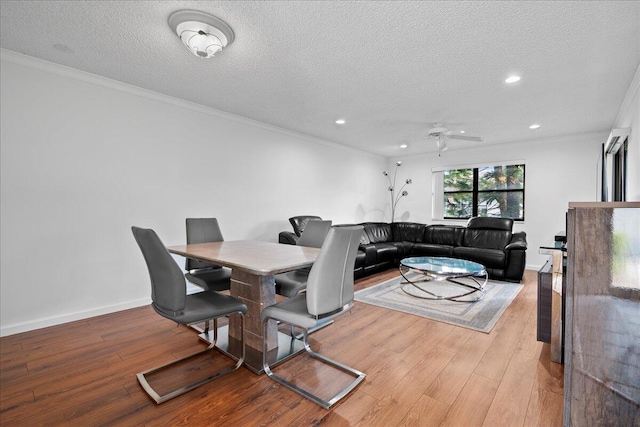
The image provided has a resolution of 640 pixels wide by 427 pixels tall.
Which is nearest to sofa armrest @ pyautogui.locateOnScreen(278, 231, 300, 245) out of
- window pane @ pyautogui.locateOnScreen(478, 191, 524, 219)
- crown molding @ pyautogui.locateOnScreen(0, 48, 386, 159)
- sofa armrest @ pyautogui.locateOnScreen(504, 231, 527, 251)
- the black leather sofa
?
the black leather sofa

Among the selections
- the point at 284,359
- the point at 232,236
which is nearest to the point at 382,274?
the point at 232,236

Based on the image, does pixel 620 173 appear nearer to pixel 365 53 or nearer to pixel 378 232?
pixel 365 53

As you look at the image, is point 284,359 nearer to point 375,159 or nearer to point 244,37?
point 244,37

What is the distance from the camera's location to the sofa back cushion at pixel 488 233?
16.9 ft

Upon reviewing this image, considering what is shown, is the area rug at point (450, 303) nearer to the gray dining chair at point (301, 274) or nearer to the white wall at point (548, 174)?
the gray dining chair at point (301, 274)

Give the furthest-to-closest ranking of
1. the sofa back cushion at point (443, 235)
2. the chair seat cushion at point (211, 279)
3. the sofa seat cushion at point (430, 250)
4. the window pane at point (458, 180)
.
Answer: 1. the window pane at point (458, 180)
2. the sofa back cushion at point (443, 235)
3. the sofa seat cushion at point (430, 250)
4. the chair seat cushion at point (211, 279)

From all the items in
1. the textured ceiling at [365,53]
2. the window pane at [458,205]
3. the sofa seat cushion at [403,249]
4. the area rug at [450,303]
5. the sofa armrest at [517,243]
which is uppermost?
the textured ceiling at [365,53]

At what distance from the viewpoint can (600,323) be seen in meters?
1.31

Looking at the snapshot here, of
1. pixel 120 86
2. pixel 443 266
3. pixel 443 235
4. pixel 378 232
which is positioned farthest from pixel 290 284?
pixel 443 235

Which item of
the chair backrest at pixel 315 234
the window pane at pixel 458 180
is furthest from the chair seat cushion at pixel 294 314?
the window pane at pixel 458 180

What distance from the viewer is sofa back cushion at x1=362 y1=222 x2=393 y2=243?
5.85 metres

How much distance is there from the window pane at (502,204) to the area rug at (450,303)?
2166mm

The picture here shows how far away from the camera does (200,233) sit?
3.14m

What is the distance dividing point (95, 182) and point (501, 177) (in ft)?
22.6
